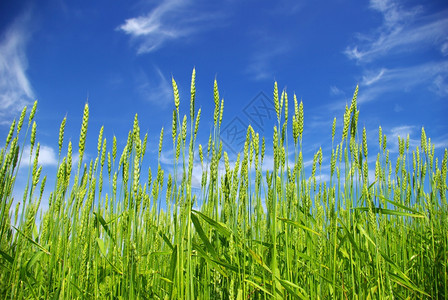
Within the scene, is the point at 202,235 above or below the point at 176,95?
below

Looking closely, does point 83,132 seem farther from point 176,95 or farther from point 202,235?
point 202,235

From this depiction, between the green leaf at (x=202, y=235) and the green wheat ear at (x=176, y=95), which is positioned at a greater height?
the green wheat ear at (x=176, y=95)

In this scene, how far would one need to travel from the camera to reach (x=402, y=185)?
3.09 metres

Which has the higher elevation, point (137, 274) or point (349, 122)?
point (349, 122)

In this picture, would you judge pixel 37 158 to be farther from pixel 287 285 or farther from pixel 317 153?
pixel 317 153

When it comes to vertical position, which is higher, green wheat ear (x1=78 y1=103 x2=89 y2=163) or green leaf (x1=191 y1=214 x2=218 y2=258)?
green wheat ear (x1=78 y1=103 x2=89 y2=163)

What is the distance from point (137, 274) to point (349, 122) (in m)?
1.29

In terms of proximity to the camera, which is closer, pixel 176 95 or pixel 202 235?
pixel 176 95

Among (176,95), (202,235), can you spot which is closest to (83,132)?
(176,95)

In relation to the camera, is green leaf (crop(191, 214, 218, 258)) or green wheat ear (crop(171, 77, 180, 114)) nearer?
green wheat ear (crop(171, 77, 180, 114))

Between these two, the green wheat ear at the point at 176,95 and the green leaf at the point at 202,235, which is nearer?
the green wheat ear at the point at 176,95

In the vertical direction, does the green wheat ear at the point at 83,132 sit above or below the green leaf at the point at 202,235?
above

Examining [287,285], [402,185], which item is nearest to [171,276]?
[287,285]

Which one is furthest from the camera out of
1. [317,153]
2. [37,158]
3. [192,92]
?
[317,153]
